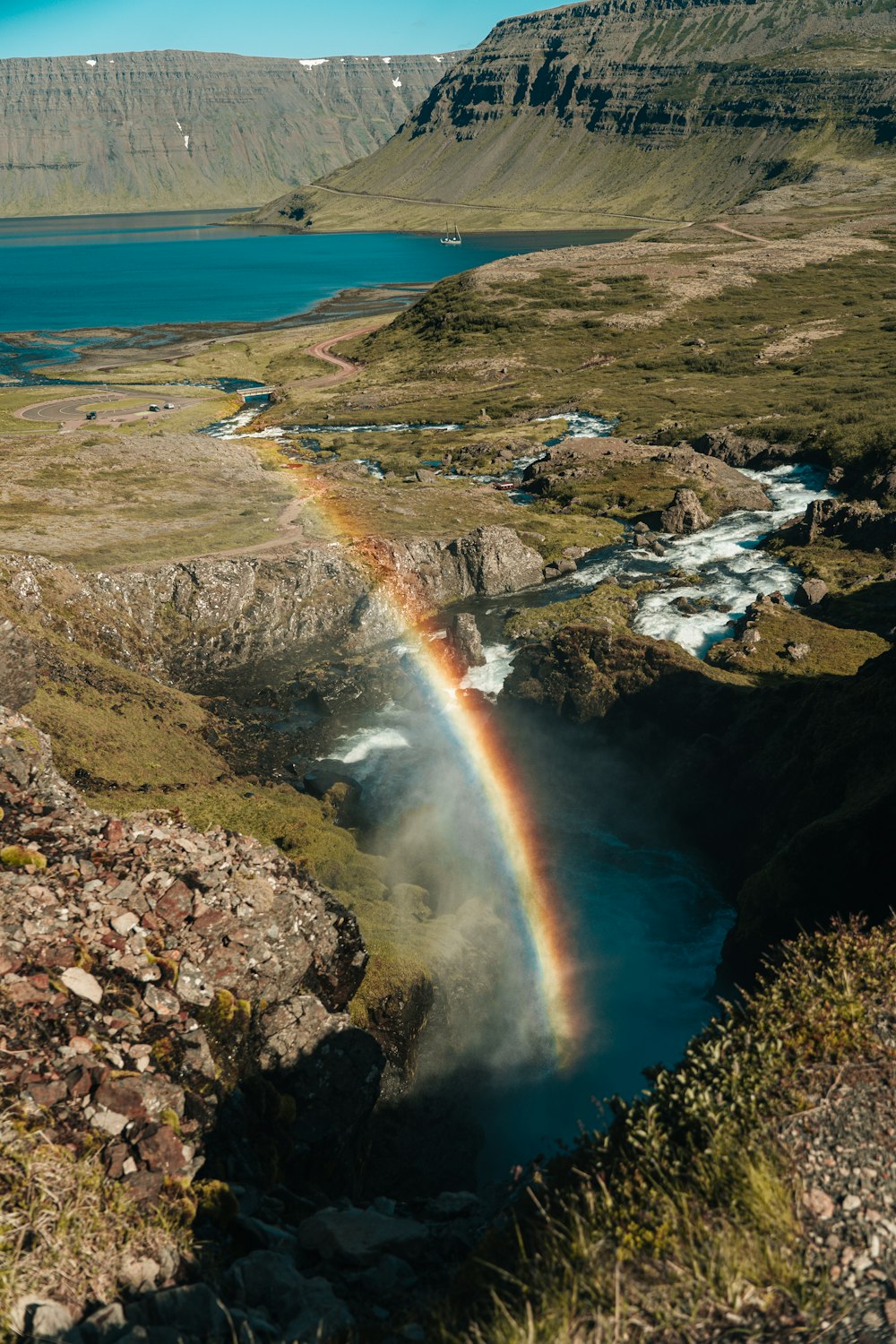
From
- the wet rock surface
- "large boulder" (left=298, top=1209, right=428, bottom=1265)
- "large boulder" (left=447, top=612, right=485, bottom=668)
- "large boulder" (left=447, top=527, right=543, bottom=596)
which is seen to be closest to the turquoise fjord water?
"large boulder" (left=447, top=612, right=485, bottom=668)

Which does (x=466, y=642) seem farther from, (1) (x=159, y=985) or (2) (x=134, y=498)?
(1) (x=159, y=985)

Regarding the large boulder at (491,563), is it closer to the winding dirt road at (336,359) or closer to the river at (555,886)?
the river at (555,886)

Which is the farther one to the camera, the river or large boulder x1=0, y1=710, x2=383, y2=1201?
the river

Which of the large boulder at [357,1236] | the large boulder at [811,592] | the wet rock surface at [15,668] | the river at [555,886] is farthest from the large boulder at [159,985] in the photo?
the large boulder at [811,592]

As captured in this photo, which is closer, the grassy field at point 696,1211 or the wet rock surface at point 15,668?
the grassy field at point 696,1211

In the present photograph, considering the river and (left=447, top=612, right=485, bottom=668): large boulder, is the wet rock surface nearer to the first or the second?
the river

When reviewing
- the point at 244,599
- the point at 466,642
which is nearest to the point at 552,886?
the point at 466,642

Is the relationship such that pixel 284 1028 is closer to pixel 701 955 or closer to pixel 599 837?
pixel 701 955
